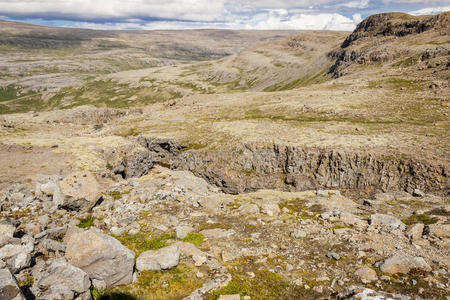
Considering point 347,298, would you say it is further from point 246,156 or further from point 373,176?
point 246,156

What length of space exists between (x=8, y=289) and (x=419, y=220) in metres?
24.3

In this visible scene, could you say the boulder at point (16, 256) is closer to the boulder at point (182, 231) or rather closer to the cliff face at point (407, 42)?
the boulder at point (182, 231)

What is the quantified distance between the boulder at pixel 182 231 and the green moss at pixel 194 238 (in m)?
0.28

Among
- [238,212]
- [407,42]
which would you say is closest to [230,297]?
[238,212]

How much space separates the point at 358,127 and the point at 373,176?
13214 mm

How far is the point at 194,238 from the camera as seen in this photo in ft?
53.2

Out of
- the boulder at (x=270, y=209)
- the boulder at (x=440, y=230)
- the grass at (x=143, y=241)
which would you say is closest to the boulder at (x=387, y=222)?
the boulder at (x=440, y=230)

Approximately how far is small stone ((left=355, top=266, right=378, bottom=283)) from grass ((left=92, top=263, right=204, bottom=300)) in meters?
7.84

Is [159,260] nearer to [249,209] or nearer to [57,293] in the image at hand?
[57,293]

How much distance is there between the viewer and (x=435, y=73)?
73125mm

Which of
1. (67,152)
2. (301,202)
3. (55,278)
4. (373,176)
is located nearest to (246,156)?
(373,176)

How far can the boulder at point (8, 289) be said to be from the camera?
8.36 m

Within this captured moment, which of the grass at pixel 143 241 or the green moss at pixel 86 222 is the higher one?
the grass at pixel 143 241

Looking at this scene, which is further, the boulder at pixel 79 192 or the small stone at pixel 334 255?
the boulder at pixel 79 192
